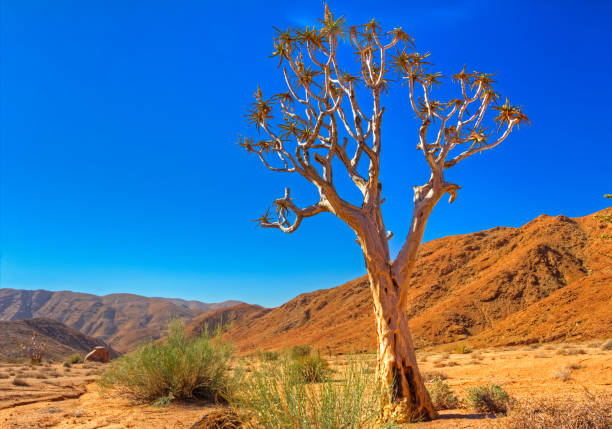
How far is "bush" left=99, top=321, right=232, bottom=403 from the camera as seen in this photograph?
9.55 meters

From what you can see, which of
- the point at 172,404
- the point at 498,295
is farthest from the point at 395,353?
the point at 498,295

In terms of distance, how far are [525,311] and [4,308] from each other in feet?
393

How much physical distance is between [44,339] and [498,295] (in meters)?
44.7

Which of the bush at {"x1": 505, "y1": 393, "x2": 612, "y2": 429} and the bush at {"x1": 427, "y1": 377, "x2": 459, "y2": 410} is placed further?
the bush at {"x1": 427, "y1": 377, "x2": 459, "y2": 410}

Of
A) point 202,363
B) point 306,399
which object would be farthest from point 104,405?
point 306,399

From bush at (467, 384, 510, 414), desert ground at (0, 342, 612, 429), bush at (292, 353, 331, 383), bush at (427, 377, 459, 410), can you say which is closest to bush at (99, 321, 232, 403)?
desert ground at (0, 342, 612, 429)

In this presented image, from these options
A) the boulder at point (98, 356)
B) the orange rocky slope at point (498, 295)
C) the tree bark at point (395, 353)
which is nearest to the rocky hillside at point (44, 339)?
the boulder at point (98, 356)

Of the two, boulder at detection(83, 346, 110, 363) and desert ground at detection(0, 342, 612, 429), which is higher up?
boulder at detection(83, 346, 110, 363)

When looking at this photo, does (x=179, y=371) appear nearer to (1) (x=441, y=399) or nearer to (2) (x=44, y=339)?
(1) (x=441, y=399)

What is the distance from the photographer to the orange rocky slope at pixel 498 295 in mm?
31109

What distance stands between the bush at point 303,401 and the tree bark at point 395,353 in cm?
253

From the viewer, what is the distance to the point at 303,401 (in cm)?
385

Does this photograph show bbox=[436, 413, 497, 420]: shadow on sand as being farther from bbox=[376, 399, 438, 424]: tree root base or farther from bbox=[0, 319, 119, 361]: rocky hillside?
bbox=[0, 319, 119, 361]: rocky hillside

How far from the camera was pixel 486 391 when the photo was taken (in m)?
7.23
